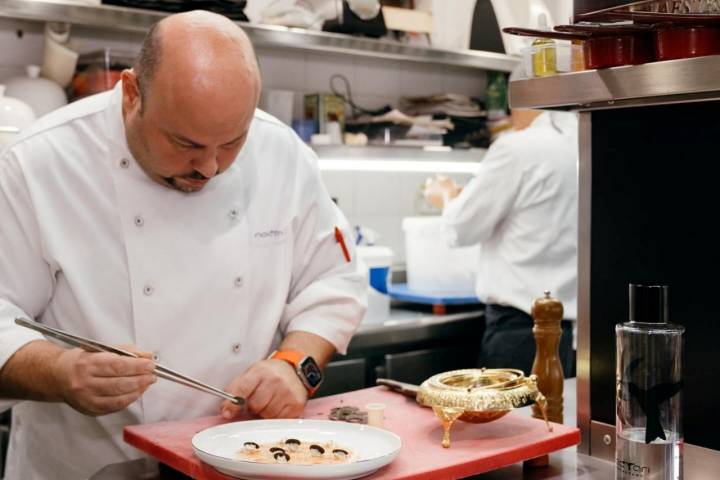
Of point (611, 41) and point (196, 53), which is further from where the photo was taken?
→ point (196, 53)

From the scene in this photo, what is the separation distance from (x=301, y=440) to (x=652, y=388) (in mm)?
577

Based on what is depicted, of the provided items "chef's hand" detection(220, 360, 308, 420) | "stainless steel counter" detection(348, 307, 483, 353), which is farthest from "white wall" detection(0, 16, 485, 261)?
"chef's hand" detection(220, 360, 308, 420)

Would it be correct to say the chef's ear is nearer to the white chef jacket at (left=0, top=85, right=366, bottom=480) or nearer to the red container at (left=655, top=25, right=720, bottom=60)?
the white chef jacket at (left=0, top=85, right=366, bottom=480)

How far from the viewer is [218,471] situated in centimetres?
145

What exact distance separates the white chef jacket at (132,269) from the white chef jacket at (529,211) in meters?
1.84

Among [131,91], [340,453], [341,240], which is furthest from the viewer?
[341,240]

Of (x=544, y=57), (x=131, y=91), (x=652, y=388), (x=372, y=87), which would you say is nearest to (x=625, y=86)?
(x=544, y=57)

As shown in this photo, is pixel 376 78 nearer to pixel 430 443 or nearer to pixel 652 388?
pixel 430 443

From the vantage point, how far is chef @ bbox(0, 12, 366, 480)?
1.77 metres

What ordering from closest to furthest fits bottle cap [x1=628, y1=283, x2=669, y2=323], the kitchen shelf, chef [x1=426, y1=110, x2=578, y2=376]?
bottle cap [x1=628, y1=283, x2=669, y2=323] → chef [x1=426, y1=110, x2=578, y2=376] → the kitchen shelf

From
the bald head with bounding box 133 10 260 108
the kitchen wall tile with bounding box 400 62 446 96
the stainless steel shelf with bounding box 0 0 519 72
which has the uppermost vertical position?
the stainless steel shelf with bounding box 0 0 519 72

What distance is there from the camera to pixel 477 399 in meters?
1.55

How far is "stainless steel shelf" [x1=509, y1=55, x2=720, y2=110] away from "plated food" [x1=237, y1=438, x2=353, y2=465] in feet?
2.22

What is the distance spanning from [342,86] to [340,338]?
2578 mm
